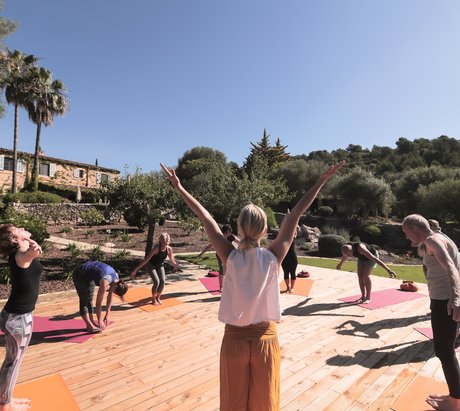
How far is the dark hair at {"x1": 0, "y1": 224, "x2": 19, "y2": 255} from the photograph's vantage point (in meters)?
2.73

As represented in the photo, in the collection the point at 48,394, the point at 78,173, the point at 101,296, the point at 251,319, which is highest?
the point at 78,173

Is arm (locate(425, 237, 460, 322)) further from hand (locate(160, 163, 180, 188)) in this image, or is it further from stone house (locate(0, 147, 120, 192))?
stone house (locate(0, 147, 120, 192))

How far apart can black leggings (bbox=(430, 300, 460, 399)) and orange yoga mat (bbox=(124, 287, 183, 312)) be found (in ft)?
16.2

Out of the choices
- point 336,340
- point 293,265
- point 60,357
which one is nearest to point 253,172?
point 293,265

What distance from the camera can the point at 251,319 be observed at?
1.83m

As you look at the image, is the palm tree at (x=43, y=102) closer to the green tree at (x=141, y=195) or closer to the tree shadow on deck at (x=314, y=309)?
the green tree at (x=141, y=195)

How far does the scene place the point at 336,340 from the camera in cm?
492

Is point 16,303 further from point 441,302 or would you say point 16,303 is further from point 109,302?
point 441,302

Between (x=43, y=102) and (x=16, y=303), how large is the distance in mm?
30803

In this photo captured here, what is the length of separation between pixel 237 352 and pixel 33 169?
31519 mm

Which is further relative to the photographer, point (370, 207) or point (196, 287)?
point (370, 207)

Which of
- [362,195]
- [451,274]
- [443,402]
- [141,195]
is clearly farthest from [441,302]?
[362,195]

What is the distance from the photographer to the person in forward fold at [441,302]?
2.77 meters

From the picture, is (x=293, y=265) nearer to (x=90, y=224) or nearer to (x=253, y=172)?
(x=253, y=172)
